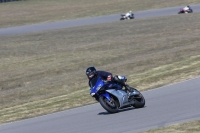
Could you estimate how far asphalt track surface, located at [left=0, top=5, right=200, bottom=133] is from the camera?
477 inches

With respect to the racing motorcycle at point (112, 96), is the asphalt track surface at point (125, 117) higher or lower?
lower

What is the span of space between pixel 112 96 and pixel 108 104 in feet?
0.83

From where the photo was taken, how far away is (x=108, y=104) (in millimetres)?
13695

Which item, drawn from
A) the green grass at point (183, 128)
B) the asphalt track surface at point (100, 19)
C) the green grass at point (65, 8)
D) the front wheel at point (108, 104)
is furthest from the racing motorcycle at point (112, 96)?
the green grass at point (65, 8)

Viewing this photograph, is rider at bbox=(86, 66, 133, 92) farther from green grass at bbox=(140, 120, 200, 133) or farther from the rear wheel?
green grass at bbox=(140, 120, 200, 133)

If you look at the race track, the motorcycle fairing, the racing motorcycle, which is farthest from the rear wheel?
the motorcycle fairing

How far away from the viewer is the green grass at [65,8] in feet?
173

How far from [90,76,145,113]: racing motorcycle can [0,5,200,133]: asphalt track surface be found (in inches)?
6.4

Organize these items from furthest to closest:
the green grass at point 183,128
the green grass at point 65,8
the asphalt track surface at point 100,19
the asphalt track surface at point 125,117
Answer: the green grass at point 65,8, the asphalt track surface at point 100,19, the asphalt track surface at point 125,117, the green grass at point 183,128

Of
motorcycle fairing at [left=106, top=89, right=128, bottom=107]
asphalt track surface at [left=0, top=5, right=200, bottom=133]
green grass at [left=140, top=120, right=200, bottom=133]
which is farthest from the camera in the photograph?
motorcycle fairing at [left=106, top=89, right=128, bottom=107]

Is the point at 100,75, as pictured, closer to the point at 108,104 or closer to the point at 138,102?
the point at 108,104

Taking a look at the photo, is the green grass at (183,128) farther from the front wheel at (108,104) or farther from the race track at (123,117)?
the front wheel at (108,104)

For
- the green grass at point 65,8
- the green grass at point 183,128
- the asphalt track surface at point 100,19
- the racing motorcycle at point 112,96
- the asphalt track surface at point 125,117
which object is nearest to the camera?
the green grass at point 183,128

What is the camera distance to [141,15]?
47.1m
